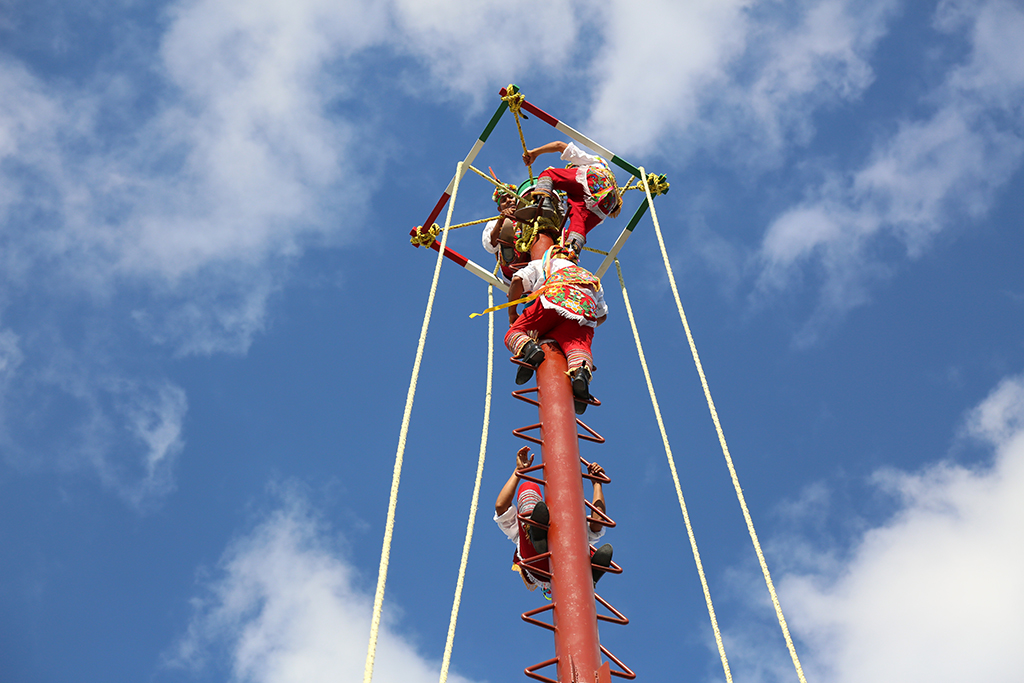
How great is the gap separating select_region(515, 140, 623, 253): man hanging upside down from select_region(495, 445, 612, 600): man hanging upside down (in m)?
3.35

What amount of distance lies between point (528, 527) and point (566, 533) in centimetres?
53

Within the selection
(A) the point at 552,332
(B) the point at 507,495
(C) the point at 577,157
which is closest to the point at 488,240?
→ (C) the point at 577,157

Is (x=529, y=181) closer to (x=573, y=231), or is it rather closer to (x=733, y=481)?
(x=573, y=231)

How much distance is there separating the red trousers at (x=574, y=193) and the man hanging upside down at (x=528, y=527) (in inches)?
142

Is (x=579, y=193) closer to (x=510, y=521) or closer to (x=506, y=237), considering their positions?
(x=506, y=237)

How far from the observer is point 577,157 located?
11.0 metres

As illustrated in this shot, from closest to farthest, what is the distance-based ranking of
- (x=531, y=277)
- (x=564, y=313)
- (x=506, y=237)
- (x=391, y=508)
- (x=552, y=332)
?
(x=391, y=508), (x=564, y=313), (x=552, y=332), (x=531, y=277), (x=506, y=237)

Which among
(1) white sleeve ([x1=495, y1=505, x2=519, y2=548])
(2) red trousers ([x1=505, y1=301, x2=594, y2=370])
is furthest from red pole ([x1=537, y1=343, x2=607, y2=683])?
(1) white sleeve ([x1=495, y1=505, x2=519, y2=548])

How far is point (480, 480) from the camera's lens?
897cm

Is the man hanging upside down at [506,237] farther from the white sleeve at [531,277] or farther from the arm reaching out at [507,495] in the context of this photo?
the arm reaching out at [507,495]

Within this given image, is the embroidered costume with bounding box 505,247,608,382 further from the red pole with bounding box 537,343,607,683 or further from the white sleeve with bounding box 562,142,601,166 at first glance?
the white sleeve with bounding box 562,142,601,166

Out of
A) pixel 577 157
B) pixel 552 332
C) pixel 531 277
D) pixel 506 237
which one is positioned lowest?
pixel 552 332

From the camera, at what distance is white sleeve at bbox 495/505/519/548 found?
26.5ft

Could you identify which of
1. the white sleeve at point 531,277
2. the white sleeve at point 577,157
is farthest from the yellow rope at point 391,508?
the white sleeve at point 577,157
